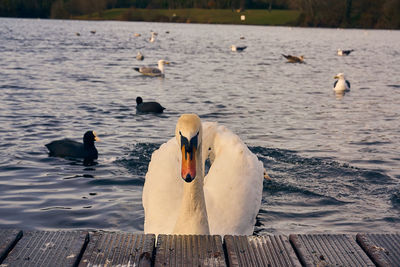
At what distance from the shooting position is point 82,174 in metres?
10.8

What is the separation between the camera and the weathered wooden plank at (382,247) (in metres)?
3.57

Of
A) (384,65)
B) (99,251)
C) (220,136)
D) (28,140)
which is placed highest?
(99,251)

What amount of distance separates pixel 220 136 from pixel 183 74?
71.2 ft

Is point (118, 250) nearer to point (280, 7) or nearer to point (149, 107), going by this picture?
point (149, 107)

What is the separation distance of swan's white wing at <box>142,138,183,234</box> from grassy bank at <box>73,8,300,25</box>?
5258 inches

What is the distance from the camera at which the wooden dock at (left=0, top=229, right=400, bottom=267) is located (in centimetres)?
350

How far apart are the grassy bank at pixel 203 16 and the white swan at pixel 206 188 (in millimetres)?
133171

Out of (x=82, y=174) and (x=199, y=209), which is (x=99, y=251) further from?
(x=82, y=174)

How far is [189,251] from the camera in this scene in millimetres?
3629

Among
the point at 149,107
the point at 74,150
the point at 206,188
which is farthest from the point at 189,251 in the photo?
the point at 149,107

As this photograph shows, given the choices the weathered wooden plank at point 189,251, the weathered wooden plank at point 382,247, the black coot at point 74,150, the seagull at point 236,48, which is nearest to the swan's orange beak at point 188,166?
the weathered wooden plank at point 189,251

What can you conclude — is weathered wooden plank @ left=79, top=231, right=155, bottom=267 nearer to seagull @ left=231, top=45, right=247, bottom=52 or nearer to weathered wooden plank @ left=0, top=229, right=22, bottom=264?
weathered wooden plank @ left=0, top=229, right=22, bottom=264

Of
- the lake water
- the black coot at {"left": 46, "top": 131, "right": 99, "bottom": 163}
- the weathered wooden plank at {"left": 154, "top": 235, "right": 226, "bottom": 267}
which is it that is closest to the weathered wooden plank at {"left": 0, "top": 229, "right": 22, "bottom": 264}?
the weathered wooden plank at {"left": 154, "top": 235, "right": 226, "bottom": 267}

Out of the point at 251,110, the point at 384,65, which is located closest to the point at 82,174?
the point at 251,110
